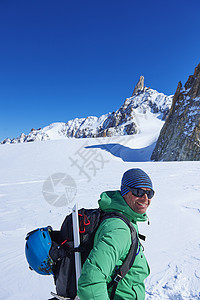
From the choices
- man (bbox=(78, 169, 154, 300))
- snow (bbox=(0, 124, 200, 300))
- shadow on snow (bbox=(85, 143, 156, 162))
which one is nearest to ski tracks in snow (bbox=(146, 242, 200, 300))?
snow (bbox=(0, 124, 200, 300))

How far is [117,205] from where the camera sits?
4.49 feet

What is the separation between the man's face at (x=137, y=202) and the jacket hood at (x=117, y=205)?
0.13ft

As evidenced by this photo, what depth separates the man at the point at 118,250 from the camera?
38.3 inches

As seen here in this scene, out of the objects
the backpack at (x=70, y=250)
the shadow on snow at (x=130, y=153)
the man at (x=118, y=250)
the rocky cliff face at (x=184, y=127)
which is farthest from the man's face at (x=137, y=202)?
the shadow on snow at (x=130, y=153)

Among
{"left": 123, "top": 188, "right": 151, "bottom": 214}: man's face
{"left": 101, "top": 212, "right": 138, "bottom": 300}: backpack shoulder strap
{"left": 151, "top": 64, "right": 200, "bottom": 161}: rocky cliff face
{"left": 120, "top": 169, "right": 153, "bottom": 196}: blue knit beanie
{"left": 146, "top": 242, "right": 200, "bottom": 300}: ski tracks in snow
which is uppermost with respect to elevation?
{"left": 151, "top": 64, "right": 200, "bottom": 161}: rocky cliff face

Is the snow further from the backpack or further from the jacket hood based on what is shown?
the jacket hood

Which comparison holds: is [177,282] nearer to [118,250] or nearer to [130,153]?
[118,250]

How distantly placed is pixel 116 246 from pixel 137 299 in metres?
0.58

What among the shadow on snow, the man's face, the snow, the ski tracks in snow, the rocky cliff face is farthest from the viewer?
the shadow on snow

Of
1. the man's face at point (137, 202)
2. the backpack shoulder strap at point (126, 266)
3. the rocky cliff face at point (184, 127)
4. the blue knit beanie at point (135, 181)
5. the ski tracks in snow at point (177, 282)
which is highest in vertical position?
the rocky cliff face at point (184, 127)

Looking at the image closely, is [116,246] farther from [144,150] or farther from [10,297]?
[144,150]

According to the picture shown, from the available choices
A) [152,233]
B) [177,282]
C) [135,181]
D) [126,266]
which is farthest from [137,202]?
[152,233]

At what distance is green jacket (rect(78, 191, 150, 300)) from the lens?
38.1 inches

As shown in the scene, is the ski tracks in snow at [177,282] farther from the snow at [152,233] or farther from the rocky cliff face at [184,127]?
the rocky cliff face at [184,127]
